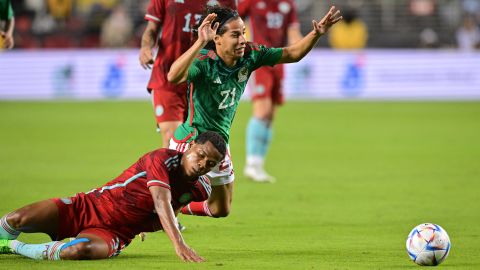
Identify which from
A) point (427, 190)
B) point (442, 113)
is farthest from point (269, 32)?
point (442, 113)

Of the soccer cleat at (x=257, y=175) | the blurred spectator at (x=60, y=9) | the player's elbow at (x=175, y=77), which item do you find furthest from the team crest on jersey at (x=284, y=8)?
the blurred spectator at (x=60, y=9)

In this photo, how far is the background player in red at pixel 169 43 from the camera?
958 centimetres

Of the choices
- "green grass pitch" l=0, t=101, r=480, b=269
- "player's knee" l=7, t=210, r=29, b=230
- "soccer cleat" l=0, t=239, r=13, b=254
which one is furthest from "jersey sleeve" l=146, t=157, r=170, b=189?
"soccer cleat" l=0, t=239, r=13, b=254

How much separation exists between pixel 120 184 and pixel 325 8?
21795 mm

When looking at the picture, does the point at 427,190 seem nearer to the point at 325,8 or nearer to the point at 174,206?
the point at 174,206

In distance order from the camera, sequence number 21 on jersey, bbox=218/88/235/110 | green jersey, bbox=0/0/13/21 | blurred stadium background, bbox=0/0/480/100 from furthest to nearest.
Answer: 1. blurred stadium background, bbox=0/0/480/100
2. green jersey, bbox=0/0/13/21
3. number 21 on jersey, bbox=218/88/235/110

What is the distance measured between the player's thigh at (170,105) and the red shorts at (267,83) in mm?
3532

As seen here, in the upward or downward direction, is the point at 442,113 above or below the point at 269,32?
below

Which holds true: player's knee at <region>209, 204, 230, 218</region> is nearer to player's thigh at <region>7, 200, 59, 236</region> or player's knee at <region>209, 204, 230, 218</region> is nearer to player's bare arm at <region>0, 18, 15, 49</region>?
player's thigh at <region>7, 200, 59, 236</region>

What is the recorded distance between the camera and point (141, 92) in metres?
24.7

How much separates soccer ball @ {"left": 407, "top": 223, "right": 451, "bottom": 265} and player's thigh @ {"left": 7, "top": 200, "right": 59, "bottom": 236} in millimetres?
2735

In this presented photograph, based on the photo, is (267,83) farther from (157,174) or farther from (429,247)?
(429,247)

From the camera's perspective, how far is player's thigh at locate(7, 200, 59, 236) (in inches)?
285

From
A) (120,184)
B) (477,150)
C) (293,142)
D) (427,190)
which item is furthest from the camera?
(293,142)
